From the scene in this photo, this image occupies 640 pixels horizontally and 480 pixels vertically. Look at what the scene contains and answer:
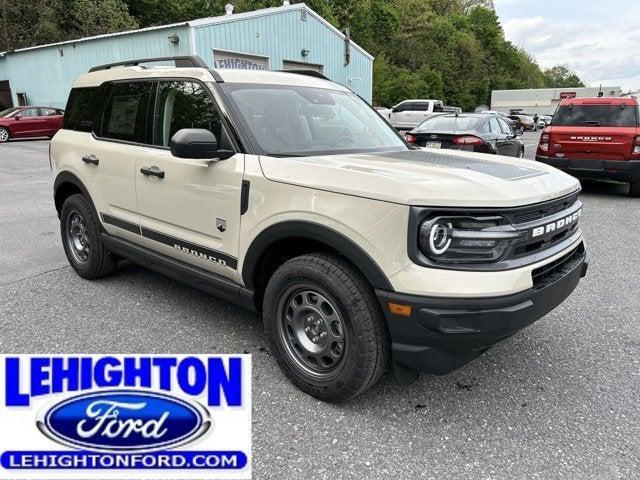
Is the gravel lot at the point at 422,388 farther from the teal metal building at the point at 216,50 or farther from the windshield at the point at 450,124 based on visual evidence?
the teal metal building at the point at 216,50

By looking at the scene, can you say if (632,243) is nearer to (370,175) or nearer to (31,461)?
(370,175)

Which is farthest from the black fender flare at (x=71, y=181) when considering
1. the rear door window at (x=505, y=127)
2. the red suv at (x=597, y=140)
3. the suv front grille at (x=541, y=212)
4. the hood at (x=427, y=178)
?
the rear door window at (x=505, y=127)

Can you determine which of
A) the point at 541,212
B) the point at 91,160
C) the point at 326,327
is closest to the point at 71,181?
the point at 91,160

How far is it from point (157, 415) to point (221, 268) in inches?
44.4

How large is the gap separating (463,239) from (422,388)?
1.08 m

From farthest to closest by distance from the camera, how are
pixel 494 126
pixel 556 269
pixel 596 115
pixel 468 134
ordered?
pixel 494 126
pixel 468 134
pixel 596 115
pixel 556 269

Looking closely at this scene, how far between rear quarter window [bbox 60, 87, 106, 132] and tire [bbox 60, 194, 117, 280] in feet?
2.09

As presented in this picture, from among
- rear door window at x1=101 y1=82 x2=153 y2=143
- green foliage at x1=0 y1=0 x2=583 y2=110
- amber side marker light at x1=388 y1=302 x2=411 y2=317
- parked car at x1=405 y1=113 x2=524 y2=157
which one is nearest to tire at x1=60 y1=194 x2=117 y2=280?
rear door window at x1=101 y1=82 x2=153 y2=143

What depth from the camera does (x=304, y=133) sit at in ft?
10.8

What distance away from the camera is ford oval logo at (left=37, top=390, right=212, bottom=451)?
7.18 ft

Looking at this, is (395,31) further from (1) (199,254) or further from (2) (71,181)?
(1) (199,254)

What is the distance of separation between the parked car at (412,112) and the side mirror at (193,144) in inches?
953

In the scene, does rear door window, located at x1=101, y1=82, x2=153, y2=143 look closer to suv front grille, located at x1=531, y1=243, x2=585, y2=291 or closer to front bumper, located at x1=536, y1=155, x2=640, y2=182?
suv front grille, located at x1=531, y1=243, x2=585, y2=291

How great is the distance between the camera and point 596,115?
9.10 m
